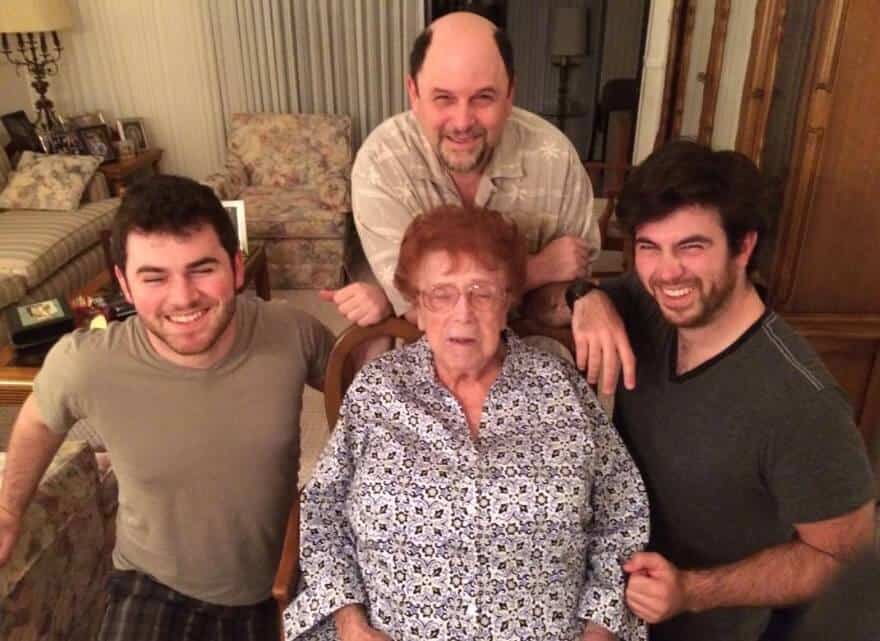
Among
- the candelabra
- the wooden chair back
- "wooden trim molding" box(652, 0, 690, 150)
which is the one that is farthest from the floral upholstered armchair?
the wooden chair back

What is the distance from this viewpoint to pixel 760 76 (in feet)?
7.73

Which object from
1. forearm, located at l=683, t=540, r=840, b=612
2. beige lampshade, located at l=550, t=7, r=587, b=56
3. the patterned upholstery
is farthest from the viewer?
beige lampshade, located at l=550, t=7, r=587, b=56

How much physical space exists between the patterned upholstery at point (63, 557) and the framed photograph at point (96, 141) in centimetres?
322

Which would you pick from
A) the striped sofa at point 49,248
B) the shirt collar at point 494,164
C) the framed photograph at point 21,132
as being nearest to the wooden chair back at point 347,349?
the shirt collar at point 494,164

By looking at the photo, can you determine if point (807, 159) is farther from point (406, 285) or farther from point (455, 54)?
point (406, 285)

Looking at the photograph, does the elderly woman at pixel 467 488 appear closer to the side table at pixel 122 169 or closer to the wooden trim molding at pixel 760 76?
the wooden trim molding at pixel 760 76

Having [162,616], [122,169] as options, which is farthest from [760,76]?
[122,169]

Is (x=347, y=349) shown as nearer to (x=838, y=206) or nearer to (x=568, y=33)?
(x=838, y=206)

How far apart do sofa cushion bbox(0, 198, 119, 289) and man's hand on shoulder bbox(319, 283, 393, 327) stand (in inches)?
103

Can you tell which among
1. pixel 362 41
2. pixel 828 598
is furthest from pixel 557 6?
pixel 828 598

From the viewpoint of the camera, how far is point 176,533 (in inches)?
55.9

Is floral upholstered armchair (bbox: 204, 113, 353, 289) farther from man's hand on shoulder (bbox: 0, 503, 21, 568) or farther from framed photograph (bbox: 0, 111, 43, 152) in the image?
man's hand on shoulder (bbox: 0, 503, 21, 568)

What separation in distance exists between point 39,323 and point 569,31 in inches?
165

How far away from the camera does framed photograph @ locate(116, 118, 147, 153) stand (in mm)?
4645
